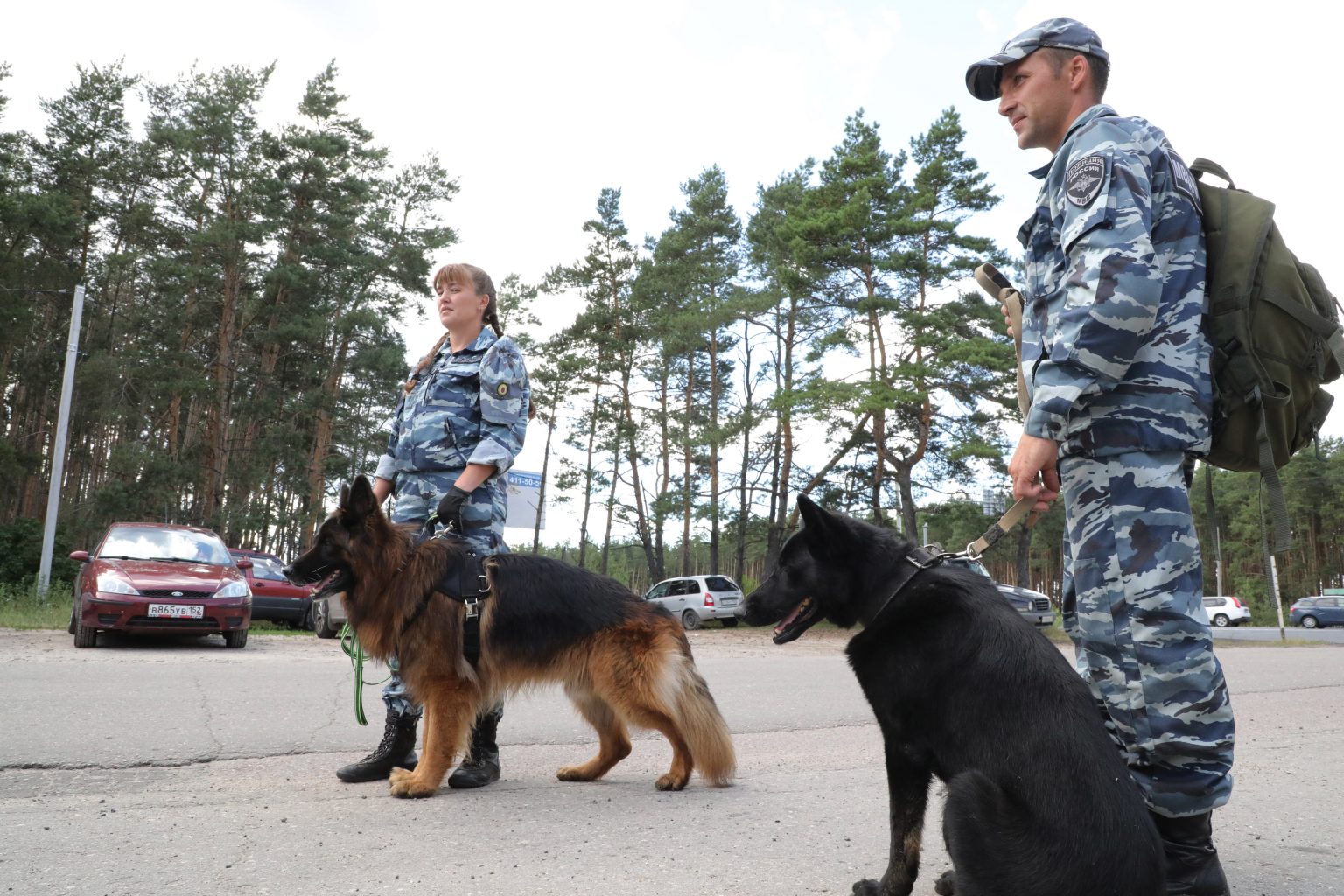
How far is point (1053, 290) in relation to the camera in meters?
2.63

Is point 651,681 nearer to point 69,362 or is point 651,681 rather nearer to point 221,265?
point 69,362

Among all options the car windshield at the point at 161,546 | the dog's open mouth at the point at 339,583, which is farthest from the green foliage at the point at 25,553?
the dog's open mouth at the point at 339,583

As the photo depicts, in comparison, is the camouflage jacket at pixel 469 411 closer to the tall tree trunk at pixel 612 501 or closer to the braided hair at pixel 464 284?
the braided hair at pixel 464 284

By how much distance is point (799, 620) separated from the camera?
10.5 feet

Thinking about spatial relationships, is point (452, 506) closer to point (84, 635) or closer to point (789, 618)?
point (789, 618)

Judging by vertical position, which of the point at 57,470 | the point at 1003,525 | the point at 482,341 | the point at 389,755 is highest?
the point at 57,470

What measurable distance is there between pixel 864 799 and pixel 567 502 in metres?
37.9

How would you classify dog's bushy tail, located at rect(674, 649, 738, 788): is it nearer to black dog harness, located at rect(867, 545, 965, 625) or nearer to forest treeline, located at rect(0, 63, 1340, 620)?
black dog harness, located at rect(867, 545, 965, 625)

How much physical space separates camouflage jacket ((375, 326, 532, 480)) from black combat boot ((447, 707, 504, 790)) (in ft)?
4.03

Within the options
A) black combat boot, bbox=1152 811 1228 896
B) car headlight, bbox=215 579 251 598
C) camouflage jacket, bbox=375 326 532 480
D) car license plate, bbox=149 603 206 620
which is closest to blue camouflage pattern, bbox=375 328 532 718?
camouflage jacket, bbox=375 326 532 480

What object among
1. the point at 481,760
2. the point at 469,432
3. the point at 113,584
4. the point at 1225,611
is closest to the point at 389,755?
the point at 481,760

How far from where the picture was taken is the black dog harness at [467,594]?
3.98m

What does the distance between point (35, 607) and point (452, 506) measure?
17.8 m

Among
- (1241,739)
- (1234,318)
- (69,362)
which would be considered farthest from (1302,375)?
(69,362)
